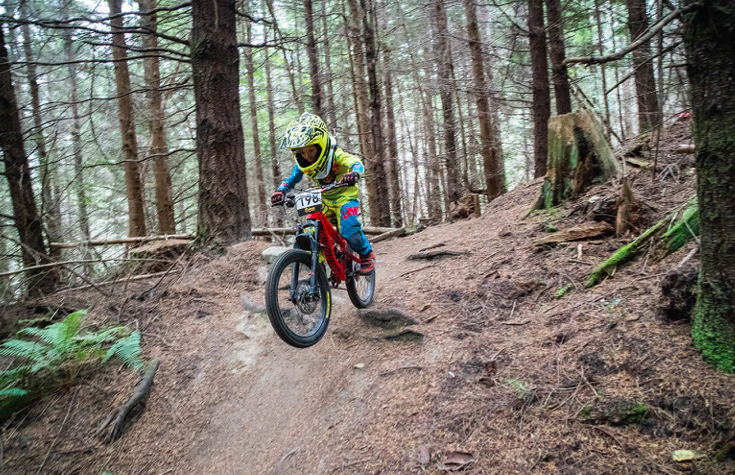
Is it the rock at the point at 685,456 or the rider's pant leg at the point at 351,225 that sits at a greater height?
the rider's pant leg at the point at 351,225

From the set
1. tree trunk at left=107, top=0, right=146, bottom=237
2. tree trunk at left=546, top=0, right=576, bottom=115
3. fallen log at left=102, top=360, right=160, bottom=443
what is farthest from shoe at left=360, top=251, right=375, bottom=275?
tree trunk at left=107, top=0, right=146, bottom=237

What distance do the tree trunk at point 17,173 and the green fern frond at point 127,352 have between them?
113 inches

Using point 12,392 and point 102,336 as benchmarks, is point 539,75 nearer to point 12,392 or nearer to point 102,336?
point 102,336

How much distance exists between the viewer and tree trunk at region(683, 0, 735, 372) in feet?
7.92

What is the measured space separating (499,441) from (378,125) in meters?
9.85

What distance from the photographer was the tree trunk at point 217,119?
6.68 m

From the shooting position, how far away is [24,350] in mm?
3982

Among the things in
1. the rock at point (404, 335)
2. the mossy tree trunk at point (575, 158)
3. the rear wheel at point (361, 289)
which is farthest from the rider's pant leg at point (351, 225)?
the mossy tree trunk at point (575, 158)

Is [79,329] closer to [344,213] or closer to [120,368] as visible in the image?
[120,368]

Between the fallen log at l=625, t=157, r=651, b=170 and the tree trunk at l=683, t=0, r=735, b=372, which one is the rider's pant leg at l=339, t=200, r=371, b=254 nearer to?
the tree trunk at l=683, t=0, r=735, b=372

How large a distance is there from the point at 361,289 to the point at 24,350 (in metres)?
3.31

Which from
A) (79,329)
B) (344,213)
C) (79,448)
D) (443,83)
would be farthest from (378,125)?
(79,448)

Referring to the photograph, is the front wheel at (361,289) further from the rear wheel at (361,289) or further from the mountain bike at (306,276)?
the mountain bike at (306,276)

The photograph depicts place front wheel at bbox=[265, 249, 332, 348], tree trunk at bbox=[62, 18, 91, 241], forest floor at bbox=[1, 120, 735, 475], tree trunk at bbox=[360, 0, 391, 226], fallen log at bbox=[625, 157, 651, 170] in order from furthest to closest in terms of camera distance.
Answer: tree trunk at bbox=[360, 0, 391, 226] < tree trunk at bbox=[62, 18, 91, 241] < fallen log at bbox=[625, 157, 651, 170] < front wheel at bbox=[265, 249, 332, 348] < forest floor at bbox=[1, 120, 735, 475]
